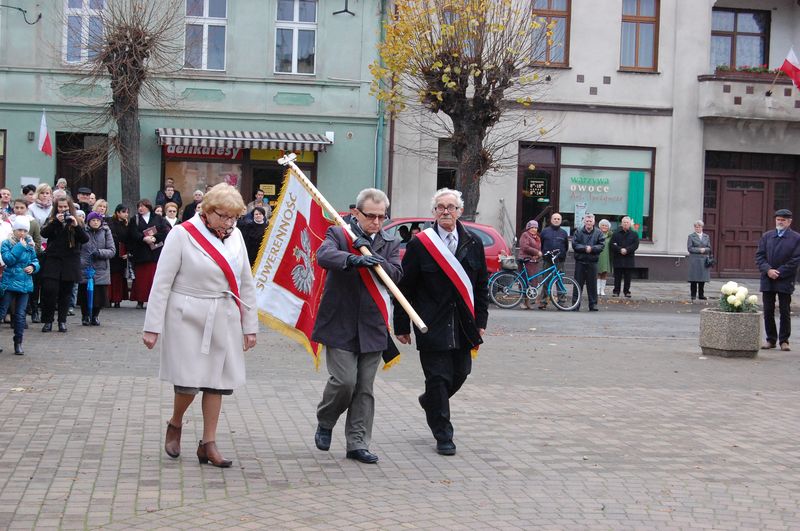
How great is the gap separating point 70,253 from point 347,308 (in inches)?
318

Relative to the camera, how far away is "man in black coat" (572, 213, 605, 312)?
2097cm

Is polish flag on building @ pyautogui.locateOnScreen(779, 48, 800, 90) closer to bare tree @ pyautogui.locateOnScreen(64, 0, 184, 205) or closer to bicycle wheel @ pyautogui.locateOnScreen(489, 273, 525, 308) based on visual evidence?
bicycle wheel @ pyautogui.locateOnScreen(489, 273, 525, 308)

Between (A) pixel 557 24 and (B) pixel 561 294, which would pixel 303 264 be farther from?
(A) pixel 557 24

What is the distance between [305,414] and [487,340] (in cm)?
666

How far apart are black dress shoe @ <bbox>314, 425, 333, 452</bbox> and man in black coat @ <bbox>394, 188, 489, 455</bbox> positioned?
28.4 inches

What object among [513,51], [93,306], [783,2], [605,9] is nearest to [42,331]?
[93,306]

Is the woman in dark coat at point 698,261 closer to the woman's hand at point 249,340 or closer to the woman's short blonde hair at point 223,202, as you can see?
the woman's hand at point 249,340

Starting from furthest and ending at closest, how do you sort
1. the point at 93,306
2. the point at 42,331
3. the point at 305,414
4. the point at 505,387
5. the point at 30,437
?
the point at 93,306
the point at 42,331
the point at 505,387
the point at 305,414
the point at 30,437

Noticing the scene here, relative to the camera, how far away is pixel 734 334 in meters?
13.9

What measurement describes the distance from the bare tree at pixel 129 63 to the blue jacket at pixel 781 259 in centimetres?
1389

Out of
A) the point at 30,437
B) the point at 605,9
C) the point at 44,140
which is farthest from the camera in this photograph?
the point at 605,9

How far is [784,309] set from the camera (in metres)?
15.0

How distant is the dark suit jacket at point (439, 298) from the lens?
24.8 ft

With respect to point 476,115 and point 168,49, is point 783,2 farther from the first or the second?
point 168,49
